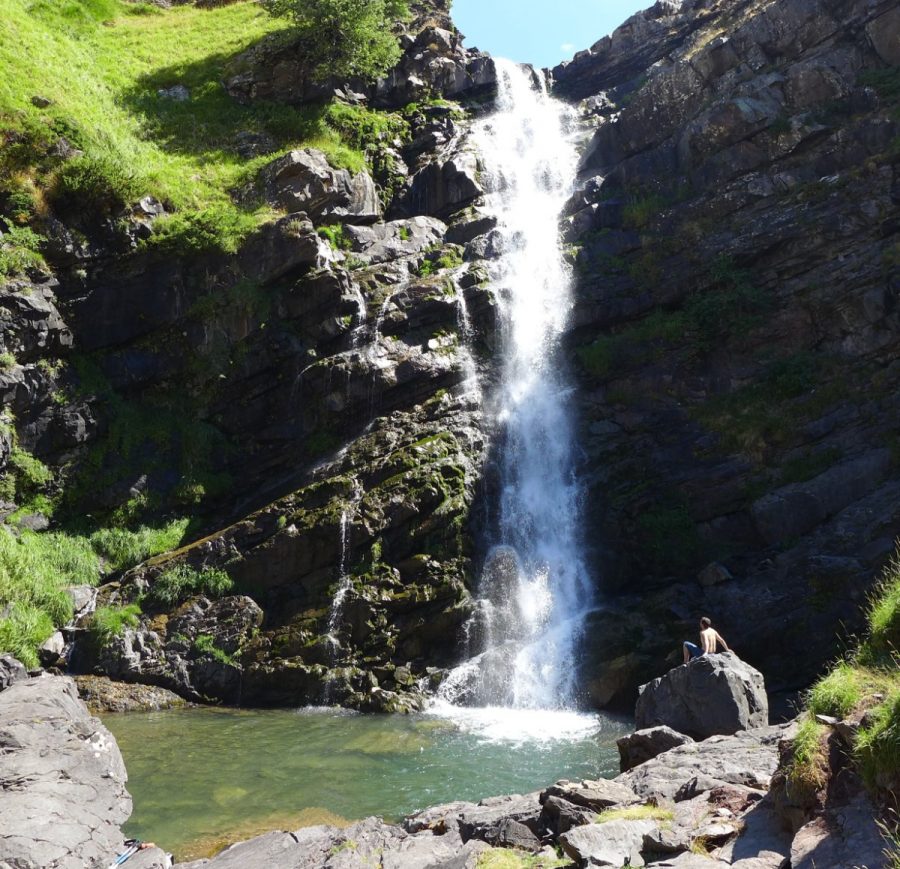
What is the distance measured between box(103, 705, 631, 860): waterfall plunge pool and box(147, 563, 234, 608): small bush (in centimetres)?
305

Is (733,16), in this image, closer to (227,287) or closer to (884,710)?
(227,287)

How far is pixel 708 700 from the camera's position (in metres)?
11.4

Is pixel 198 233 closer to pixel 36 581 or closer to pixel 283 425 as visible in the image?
pixel 283 425

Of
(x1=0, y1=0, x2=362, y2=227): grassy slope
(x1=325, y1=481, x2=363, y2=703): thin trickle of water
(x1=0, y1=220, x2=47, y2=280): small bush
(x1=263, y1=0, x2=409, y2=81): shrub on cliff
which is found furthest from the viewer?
(x1=263, y1=0, x2=409, y2=81): shrub on cliff

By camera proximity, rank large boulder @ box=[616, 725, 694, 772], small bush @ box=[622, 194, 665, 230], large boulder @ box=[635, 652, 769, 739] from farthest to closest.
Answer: small bush @ box=[622, 194, 665, 230], large boulder @ box=[635, 652, 769, 739], large boulder @ box=[616, 725, 694, 772]

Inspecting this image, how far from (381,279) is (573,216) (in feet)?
26.2

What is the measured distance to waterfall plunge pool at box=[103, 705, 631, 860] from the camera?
34.3 feet

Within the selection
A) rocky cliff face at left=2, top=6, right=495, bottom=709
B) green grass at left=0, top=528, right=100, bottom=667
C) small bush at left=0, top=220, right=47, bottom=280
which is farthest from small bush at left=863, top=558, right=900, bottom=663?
small bush at left=0, top=220, right=47, bottom=280

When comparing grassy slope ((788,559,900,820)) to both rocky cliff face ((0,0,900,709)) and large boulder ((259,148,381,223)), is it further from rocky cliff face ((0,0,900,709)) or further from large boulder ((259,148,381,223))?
large boulder ((259,148,381,223))

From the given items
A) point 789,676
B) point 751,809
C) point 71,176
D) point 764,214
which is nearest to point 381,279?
point 71,176

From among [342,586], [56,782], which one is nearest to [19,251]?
[342,586]

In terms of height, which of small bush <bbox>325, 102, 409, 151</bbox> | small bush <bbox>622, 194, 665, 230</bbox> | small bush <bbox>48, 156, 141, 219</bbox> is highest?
small bush <bbox>325, 102, 409, 151</bbox>

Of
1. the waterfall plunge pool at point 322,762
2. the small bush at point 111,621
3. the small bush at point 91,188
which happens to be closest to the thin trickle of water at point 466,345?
the waterfall plunge pool at point 322,762

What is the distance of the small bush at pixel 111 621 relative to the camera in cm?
1736
